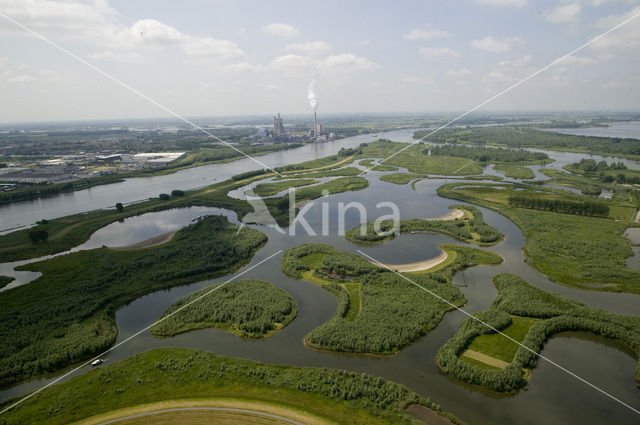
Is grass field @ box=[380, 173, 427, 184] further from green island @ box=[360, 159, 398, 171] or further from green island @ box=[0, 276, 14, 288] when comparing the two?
green island @ box=[0, 276, 14, 288]

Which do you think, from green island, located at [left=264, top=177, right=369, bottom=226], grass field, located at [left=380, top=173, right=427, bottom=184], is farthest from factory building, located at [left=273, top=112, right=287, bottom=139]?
green island, located at [left=264, top=177, right=369, bottom=226]

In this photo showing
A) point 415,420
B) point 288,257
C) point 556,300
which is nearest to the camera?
point 415,420

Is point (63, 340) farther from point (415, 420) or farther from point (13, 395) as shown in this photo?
point (415, 420)

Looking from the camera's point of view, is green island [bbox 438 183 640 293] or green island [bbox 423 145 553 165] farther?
green island [bbox 423 145 553 165]

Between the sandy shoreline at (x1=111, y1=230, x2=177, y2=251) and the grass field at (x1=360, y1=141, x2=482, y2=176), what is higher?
the grass field at (x1=360, y1=141, x2=482, y2=176)

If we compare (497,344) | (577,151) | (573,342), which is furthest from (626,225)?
(577,151)

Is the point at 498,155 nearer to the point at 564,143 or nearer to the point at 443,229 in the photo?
the point at 564,143

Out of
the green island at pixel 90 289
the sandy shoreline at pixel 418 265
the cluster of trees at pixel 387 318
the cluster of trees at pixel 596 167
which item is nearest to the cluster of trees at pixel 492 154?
the cluster of trees at pixel 596 167
